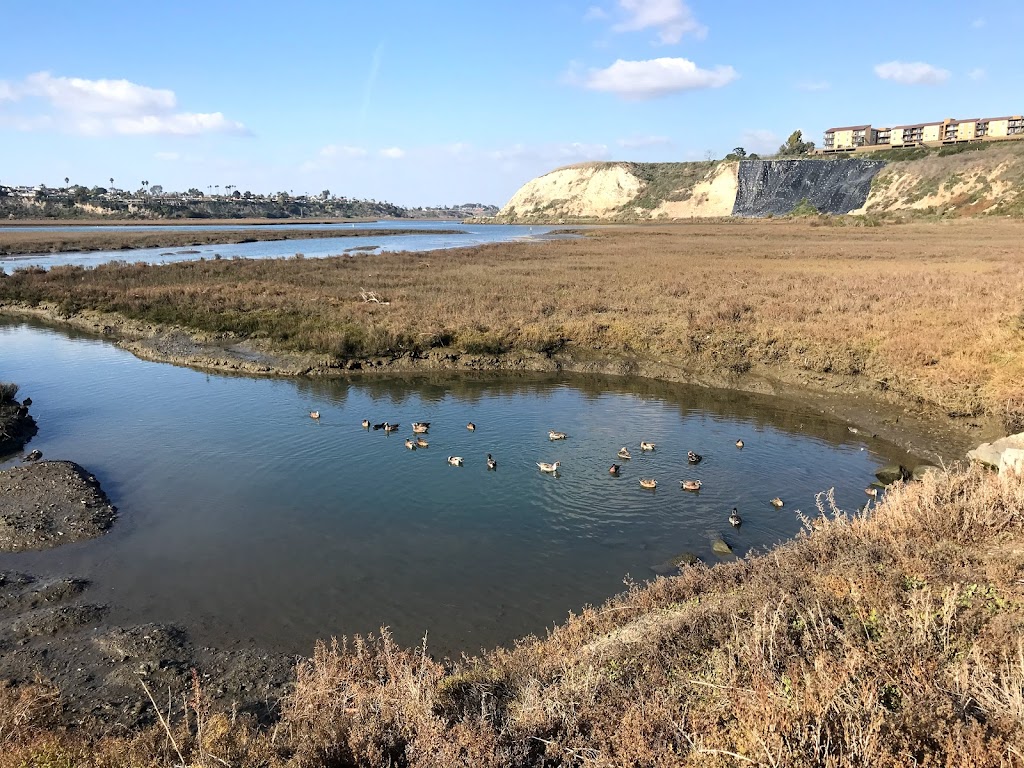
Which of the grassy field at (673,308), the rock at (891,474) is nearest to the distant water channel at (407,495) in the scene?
the rock at (891,474)

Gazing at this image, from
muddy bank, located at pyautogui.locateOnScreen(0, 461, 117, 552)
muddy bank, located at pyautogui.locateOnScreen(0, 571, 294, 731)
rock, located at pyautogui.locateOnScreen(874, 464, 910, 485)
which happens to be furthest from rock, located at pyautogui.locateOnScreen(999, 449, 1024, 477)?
muddy bank, located at pyautogui.locateOnScreen(0, 461, 117, 552)

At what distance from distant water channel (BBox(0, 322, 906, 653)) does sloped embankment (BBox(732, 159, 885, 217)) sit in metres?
104

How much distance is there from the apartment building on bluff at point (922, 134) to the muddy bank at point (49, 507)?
485ft

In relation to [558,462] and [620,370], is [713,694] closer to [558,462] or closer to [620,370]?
[558,462]

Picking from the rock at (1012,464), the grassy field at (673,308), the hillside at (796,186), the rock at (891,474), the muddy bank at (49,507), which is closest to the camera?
the rock at (1012,464)

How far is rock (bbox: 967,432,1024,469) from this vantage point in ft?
46.6

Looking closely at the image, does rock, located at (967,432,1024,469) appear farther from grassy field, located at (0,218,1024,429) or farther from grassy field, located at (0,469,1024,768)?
grassy field, located at (0,469,1024,768)

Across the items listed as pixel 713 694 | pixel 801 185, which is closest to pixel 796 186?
pixel 801 185

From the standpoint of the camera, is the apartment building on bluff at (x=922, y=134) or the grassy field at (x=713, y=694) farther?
the apartment building on bluff at (x=922, y=134)

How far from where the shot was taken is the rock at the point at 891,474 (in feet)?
48.4

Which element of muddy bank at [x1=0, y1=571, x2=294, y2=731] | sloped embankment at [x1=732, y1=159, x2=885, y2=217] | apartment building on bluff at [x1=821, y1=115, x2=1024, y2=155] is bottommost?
muddy bank at [x1=0, y1=571, x2=294, y2=731]

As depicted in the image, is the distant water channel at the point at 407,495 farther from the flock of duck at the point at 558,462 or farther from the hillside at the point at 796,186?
the hillside at the point at 796,186

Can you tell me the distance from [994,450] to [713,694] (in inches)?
533

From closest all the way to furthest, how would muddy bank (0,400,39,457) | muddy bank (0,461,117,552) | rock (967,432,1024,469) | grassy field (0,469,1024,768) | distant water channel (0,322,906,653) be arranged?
grassy field (0,469,1024,768) → distant water channel (0,322,906,653) → muddy bank (0,461,117,552) → rock (967,432,1024,469) → muddy bank (0,400,39,457)
